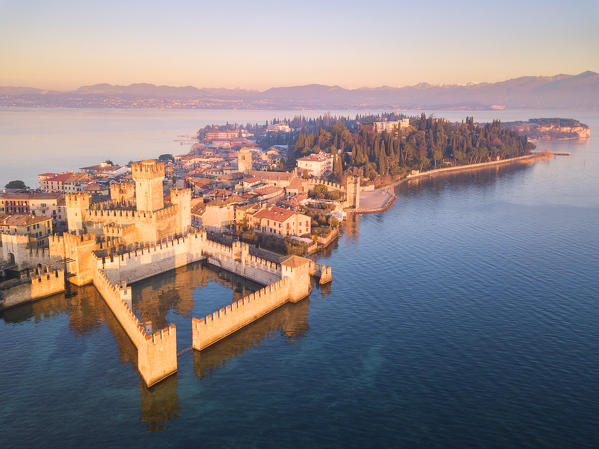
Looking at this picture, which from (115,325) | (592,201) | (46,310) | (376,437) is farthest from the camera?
(592,201)

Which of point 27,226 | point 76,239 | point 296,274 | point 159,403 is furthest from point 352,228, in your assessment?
point 159,403

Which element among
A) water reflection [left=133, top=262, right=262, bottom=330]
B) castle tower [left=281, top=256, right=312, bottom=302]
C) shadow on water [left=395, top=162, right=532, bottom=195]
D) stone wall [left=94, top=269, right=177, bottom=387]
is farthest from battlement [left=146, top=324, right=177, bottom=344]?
shadow on water [left=395, top=162, right=532, bottom=195]

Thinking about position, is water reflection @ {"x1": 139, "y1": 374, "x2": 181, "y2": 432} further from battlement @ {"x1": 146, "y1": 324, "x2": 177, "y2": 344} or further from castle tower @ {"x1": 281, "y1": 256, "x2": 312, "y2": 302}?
castle tower @ {"x1": 281, "y1": 256, "x2": 312, "y2": 302}

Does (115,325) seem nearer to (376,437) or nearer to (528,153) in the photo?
(376,437)

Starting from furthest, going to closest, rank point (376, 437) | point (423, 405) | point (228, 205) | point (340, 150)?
point (340, 150) → point (228, 205) → point (423, 405) → point (376, 437)

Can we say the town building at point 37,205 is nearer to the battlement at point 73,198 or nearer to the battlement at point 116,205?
Result: the battlement at point 116,205

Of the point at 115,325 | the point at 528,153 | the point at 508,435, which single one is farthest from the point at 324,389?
the point at 528,153
